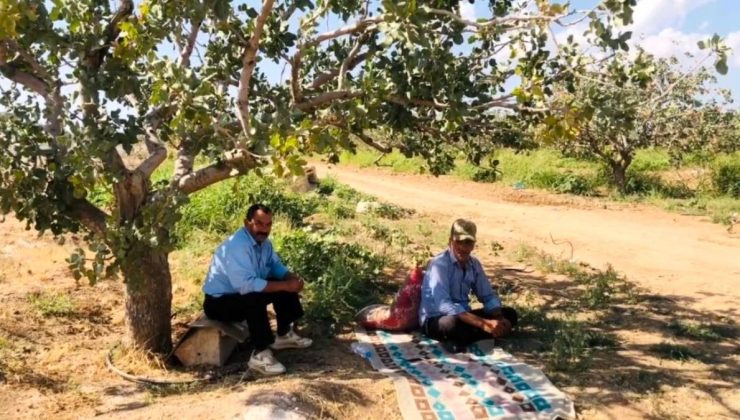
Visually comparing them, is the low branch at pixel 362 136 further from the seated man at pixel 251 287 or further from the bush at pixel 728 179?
the bush at pixel 728 179

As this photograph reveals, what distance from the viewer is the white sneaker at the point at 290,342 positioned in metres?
5.29

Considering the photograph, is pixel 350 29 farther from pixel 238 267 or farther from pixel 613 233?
pixel 613 233

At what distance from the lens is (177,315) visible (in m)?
6.35

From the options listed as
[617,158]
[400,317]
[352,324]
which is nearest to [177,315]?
[352,324]

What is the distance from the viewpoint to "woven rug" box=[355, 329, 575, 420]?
162 inches

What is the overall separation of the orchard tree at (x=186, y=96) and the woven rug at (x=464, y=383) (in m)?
1.60

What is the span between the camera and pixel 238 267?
191 inches

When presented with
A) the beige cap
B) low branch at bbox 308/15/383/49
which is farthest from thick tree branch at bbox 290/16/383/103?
the beige cap

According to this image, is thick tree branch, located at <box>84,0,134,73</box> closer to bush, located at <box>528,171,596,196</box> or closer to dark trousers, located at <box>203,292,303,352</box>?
dark trousers, located at <box>203,292,303,352</box>

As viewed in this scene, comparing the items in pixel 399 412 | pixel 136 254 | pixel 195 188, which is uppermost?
pixel 195 188

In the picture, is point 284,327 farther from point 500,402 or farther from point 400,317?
point 500,402

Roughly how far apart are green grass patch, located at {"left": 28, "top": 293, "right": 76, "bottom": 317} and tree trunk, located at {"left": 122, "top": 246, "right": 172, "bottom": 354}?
138 centimetres

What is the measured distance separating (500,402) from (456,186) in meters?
13.1

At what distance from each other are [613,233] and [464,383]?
7.03m
